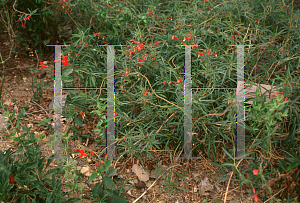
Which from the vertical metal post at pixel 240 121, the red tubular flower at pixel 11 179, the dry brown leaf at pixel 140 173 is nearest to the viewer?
the red tubular flower at pixel 11 179

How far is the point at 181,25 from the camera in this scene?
2.51 meters

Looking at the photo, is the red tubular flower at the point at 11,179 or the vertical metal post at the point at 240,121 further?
the vertical metal post at the point at 240,121

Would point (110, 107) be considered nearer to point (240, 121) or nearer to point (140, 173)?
point (140, 173)

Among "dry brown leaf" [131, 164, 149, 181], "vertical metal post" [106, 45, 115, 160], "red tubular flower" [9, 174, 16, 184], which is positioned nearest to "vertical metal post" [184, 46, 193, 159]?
"dry brown leaf" [131, 164, 149, 181]

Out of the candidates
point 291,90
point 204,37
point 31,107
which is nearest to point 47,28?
point 31,107

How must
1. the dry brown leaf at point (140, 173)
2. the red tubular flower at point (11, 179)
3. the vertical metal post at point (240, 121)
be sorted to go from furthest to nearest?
the dry brown leaf at point (140, 173) < the vertical metal post at point (240, 121) < the red tubular flower at point (11, 179)

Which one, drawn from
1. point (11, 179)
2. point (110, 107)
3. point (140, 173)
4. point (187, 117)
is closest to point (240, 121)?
point (187, 117)

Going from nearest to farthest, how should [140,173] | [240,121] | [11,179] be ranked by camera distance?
[11,179], [240,121], [140,173]

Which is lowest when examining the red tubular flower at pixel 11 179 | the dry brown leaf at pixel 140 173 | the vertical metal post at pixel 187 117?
the dry brown leaf at pixel 140 173

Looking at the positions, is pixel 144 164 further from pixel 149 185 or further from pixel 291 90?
pixel 291 90

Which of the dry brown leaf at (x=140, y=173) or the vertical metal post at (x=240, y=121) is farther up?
the vertical metal post at (x=240, y=121)

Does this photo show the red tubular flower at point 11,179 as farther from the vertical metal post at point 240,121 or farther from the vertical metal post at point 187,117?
the vertical metal post at point 240,121

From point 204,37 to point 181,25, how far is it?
22cm

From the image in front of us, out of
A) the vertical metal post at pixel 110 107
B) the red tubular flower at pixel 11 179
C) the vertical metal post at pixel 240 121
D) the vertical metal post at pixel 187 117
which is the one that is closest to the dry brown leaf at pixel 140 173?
the vertical metal post at pixel 110 107
